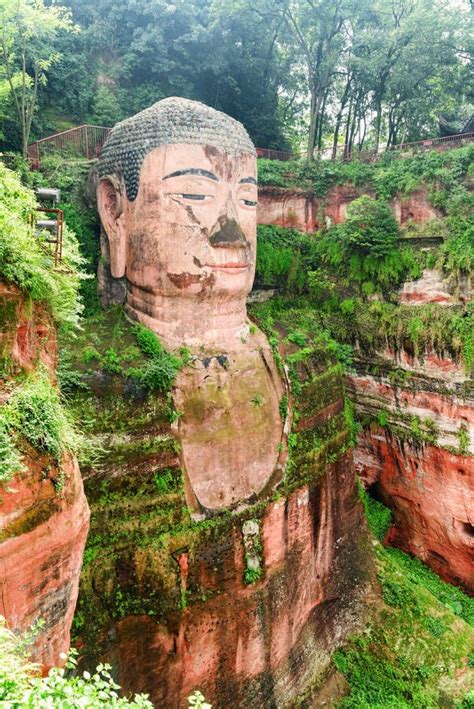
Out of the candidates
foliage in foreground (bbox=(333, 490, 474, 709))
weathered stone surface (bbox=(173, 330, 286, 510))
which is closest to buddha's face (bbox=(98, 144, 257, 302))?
weathered stone surface (bbox=(173, 330, 286, 510))

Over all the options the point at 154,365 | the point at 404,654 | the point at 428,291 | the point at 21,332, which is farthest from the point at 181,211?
the point at 404,654

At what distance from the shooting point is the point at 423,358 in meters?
12.0

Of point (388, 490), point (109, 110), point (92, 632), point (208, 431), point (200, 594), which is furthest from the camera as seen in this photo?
point (109, 110)

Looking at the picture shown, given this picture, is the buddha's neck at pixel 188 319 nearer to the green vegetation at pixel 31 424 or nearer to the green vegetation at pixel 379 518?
the green vegetation at pixel 31 424

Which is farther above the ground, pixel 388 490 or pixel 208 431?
pixel 208 431

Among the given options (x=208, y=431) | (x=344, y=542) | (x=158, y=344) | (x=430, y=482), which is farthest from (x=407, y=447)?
(x=158, y=344)

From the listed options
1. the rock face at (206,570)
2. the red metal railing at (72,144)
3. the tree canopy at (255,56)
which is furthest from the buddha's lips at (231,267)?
the tree canopy at (255,56)

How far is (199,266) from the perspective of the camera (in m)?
7.91

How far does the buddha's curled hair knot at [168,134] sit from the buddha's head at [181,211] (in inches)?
0.7

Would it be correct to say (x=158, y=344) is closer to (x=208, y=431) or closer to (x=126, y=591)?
(x=208, y=431)

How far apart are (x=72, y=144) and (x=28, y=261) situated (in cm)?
846

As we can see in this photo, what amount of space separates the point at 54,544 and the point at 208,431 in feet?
12.5

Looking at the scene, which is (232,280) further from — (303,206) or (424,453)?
(303,206)

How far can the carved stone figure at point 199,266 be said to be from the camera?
7793mm
